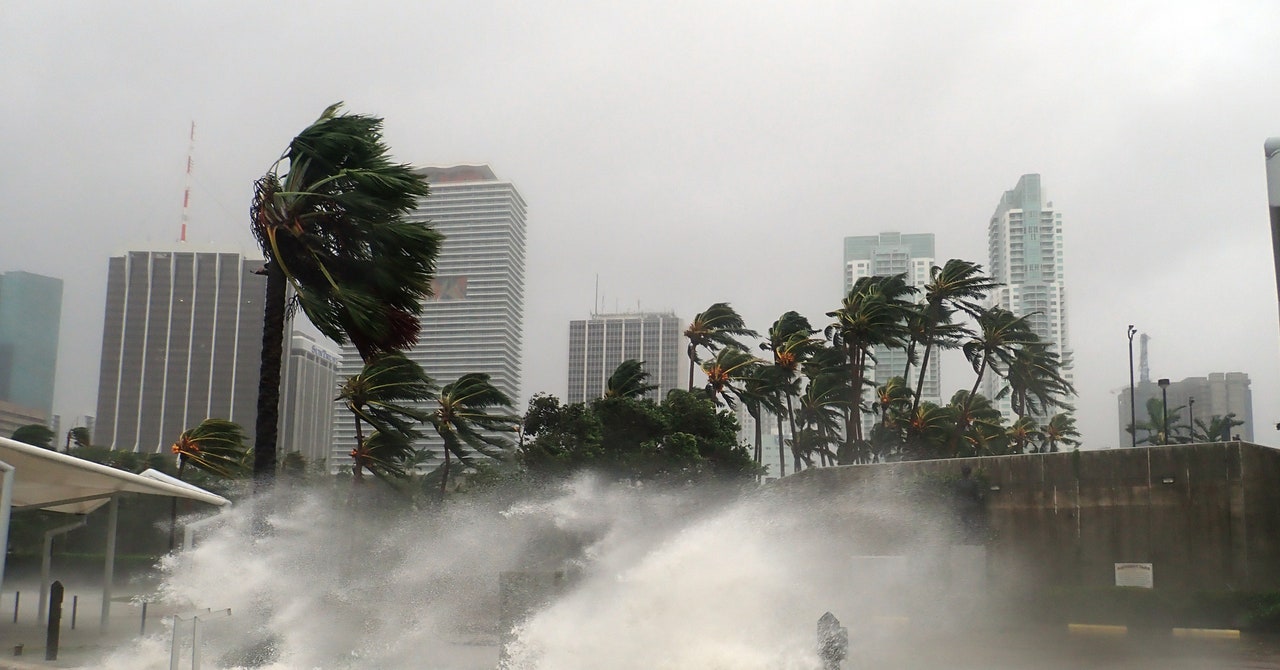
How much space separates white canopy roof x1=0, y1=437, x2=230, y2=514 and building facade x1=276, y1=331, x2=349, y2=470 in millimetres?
141801

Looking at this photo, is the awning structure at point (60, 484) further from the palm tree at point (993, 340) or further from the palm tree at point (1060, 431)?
the palm tree at point (1060, 431)

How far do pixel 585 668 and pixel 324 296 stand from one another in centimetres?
605

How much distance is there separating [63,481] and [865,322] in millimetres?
39332

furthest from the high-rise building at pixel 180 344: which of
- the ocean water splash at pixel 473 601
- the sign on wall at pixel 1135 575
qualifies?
the sign on wall at pixel 1135 575

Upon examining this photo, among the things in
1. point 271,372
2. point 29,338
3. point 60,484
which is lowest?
point 60,484

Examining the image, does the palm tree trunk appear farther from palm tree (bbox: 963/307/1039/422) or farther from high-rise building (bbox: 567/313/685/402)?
high-rise building (bbox: 567/313/685/402)

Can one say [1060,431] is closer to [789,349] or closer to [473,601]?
[789,349]

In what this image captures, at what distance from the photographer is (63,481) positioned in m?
15.1

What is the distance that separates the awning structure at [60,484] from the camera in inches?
448

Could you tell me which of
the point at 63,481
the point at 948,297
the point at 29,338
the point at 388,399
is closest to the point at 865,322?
the point at 948,297

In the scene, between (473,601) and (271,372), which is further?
(473,601)

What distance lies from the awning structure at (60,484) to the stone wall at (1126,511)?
77.2 feet

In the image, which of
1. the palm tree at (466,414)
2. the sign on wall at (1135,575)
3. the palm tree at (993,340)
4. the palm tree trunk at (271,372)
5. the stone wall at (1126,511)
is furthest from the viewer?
the palm tree at (993,340)

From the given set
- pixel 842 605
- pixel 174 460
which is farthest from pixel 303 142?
pixel 174 460
